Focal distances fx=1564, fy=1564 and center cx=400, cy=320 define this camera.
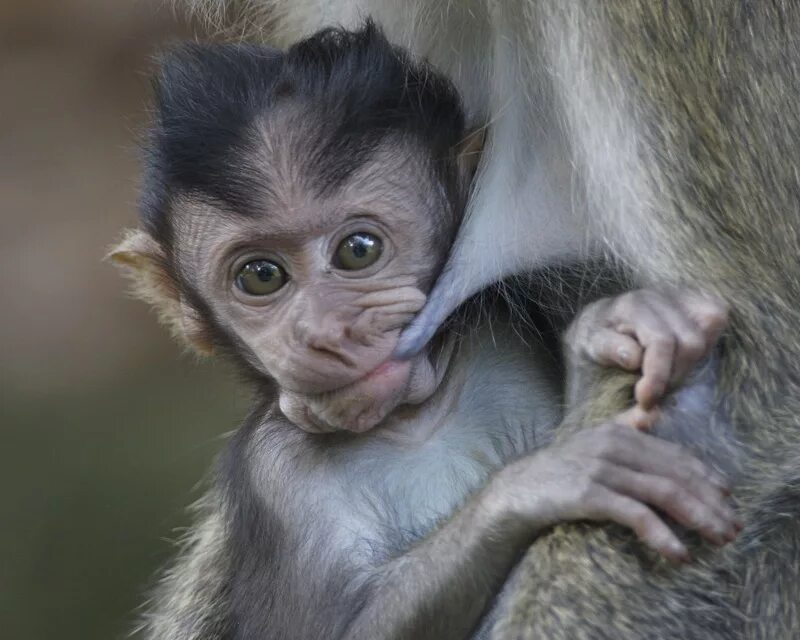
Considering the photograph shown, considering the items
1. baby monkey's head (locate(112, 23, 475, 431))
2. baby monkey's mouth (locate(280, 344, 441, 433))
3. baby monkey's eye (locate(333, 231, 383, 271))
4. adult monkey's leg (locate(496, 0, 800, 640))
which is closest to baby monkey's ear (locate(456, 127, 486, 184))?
baby monkey's head (locate(112, 23, 475, 431))

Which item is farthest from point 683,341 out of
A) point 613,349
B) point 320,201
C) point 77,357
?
point 77,357

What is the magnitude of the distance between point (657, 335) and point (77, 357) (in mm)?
3563

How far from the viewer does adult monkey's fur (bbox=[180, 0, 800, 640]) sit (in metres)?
2.16

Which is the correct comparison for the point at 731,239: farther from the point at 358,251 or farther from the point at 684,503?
the point at 358,251

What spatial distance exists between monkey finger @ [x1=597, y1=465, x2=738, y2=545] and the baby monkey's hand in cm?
13

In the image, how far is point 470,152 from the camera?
269 centimetres

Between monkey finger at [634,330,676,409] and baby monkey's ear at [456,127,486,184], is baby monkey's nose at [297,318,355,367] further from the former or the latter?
monkey finger at [634,330,676,409]

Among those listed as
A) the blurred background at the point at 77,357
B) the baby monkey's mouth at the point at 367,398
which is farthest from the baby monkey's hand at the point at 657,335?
the blurred background at the point at 77,357

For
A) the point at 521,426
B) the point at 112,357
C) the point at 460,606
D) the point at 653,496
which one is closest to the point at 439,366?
the point at 521,426

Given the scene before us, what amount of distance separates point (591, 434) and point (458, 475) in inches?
18.4

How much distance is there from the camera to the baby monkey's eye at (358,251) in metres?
2.60

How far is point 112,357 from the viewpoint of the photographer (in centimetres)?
545

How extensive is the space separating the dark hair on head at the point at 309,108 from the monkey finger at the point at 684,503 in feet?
2.42

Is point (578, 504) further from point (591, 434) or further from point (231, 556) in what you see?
point (231, 556)
